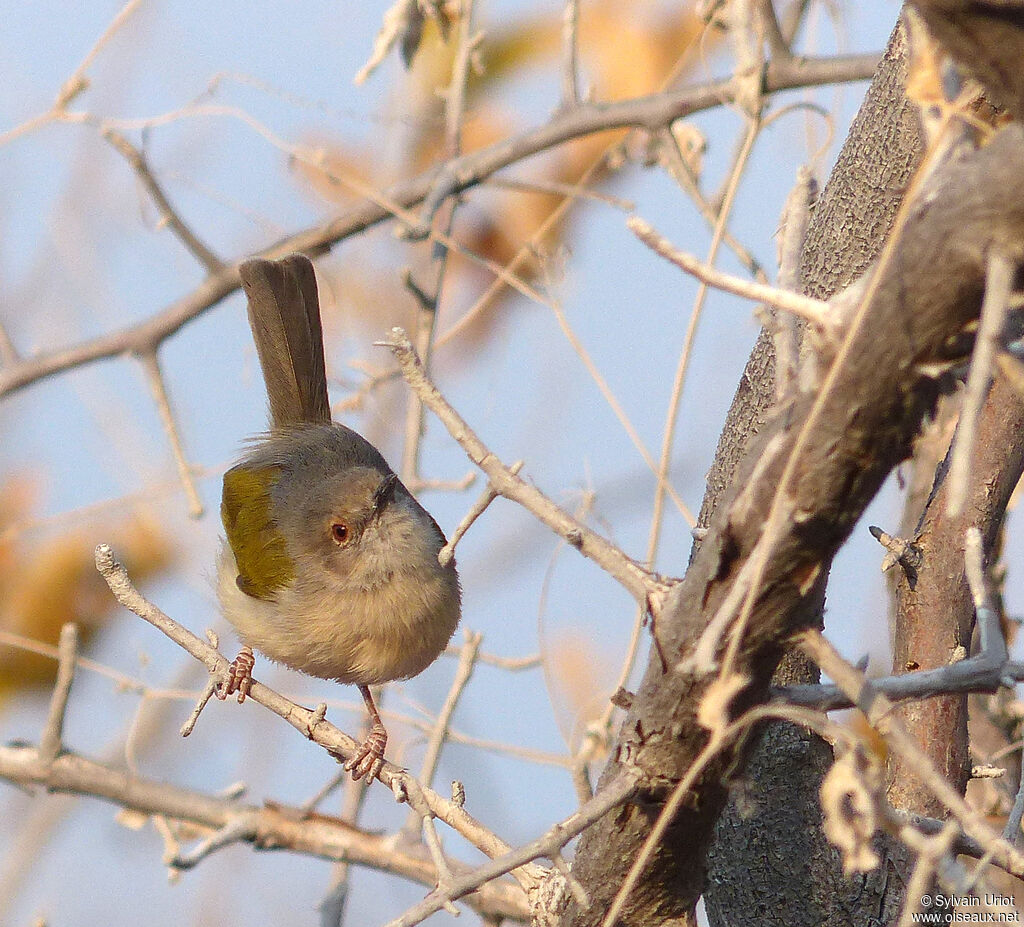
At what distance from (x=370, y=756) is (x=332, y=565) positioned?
0.64 metres

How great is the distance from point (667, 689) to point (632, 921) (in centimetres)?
69

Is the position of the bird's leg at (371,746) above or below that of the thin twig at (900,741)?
above

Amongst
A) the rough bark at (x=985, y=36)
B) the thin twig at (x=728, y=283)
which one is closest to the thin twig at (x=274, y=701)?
the thin twig at (x=728, y=283)

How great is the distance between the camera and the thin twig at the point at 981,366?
39.8 inches

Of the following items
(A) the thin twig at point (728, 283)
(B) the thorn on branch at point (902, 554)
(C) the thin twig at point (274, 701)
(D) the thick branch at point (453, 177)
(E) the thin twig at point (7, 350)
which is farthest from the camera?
(E) the thin twig at point (7, 350)

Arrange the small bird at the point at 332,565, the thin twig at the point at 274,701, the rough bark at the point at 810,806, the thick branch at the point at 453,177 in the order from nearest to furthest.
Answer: the thin twig at the point at 274,701
the rough bark at the point at 810,806
the small bird at the point at 332,565
the thick branch at the point at 453,177

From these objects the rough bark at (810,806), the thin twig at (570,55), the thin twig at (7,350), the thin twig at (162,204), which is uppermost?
the thin twig at (570,55)

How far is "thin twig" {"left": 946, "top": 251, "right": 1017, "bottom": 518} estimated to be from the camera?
1.01m

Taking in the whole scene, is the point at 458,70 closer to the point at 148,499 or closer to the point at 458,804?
the point at 148,499

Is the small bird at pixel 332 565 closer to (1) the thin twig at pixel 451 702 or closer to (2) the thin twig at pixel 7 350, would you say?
(1) the thin twig at pixel 451 702

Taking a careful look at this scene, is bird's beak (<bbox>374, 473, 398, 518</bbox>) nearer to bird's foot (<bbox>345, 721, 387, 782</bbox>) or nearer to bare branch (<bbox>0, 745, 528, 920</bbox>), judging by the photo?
bird's foot (<bbox>345, 721, 387, 782</bbox>)

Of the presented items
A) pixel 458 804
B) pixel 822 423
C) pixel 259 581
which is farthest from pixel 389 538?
pixel 822 423

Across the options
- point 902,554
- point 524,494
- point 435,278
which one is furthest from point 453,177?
point 524,494

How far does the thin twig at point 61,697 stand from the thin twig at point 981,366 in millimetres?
2384
